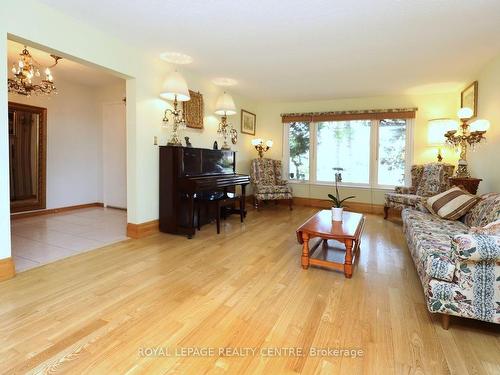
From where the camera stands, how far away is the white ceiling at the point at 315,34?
2.40m

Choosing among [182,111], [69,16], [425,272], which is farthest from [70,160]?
[425,272]

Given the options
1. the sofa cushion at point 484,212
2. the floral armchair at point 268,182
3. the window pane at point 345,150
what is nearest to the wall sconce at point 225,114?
the floral armchair at point 268,182

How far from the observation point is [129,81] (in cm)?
347

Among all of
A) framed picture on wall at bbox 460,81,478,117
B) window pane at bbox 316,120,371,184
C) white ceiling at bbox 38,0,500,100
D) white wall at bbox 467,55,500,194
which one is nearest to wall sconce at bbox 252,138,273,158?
window pane at bbox 316,120,371,184

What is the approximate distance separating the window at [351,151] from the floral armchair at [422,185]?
0.49 m

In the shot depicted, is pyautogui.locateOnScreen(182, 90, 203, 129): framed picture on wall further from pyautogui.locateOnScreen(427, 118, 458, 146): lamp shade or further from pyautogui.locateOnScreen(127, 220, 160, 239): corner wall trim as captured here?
pyautogui.locateOnScreen(427, 118, 458, 146): lamp shade

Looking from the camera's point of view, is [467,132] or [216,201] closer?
[216,201]

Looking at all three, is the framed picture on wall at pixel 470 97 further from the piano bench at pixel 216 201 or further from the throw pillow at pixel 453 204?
the piano bench at pixel 216 201

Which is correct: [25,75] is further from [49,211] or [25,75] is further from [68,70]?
[49,211]

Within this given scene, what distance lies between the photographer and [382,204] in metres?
5.68

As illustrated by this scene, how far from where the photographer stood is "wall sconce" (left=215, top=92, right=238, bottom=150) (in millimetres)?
4480

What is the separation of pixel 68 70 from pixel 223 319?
15.5 ft

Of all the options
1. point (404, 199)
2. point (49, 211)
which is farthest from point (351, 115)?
point (49, 211)

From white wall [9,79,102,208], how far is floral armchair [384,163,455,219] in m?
5.73
